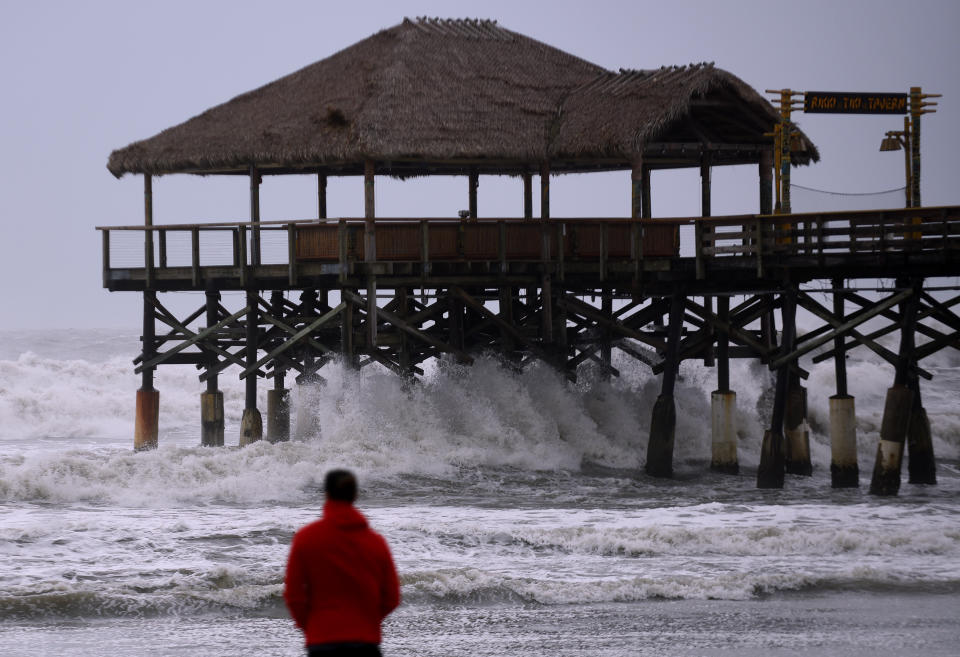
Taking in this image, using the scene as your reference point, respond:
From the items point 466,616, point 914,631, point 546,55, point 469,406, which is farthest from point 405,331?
point 914,631

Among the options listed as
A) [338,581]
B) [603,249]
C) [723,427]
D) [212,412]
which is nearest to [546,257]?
[603,249]

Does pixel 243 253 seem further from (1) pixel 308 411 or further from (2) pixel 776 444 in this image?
(2) pixel 776 444

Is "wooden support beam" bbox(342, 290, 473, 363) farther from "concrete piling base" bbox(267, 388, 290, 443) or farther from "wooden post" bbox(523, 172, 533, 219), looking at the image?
"wooden post" bbox(523, 172, 533, 219)

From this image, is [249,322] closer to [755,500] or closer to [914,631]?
[755,500]

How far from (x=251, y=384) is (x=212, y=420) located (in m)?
1.73

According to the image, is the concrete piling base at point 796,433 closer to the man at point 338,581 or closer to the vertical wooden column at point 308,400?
the vertical wooden column at point 308,400

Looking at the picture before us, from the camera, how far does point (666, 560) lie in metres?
17.2

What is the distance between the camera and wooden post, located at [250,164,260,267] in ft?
88.0

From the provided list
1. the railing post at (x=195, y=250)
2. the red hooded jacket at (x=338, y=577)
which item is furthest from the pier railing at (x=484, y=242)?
the red hooded jacket at (x=338, y=577)

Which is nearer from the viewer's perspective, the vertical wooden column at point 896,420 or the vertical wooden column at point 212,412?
the vertical wooden column at point 896,420

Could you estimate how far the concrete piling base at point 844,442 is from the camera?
75.9 ft

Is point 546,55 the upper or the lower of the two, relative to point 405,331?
upper

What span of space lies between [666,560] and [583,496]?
5.36 meters

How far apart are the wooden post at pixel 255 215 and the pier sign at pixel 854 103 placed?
9032mm
